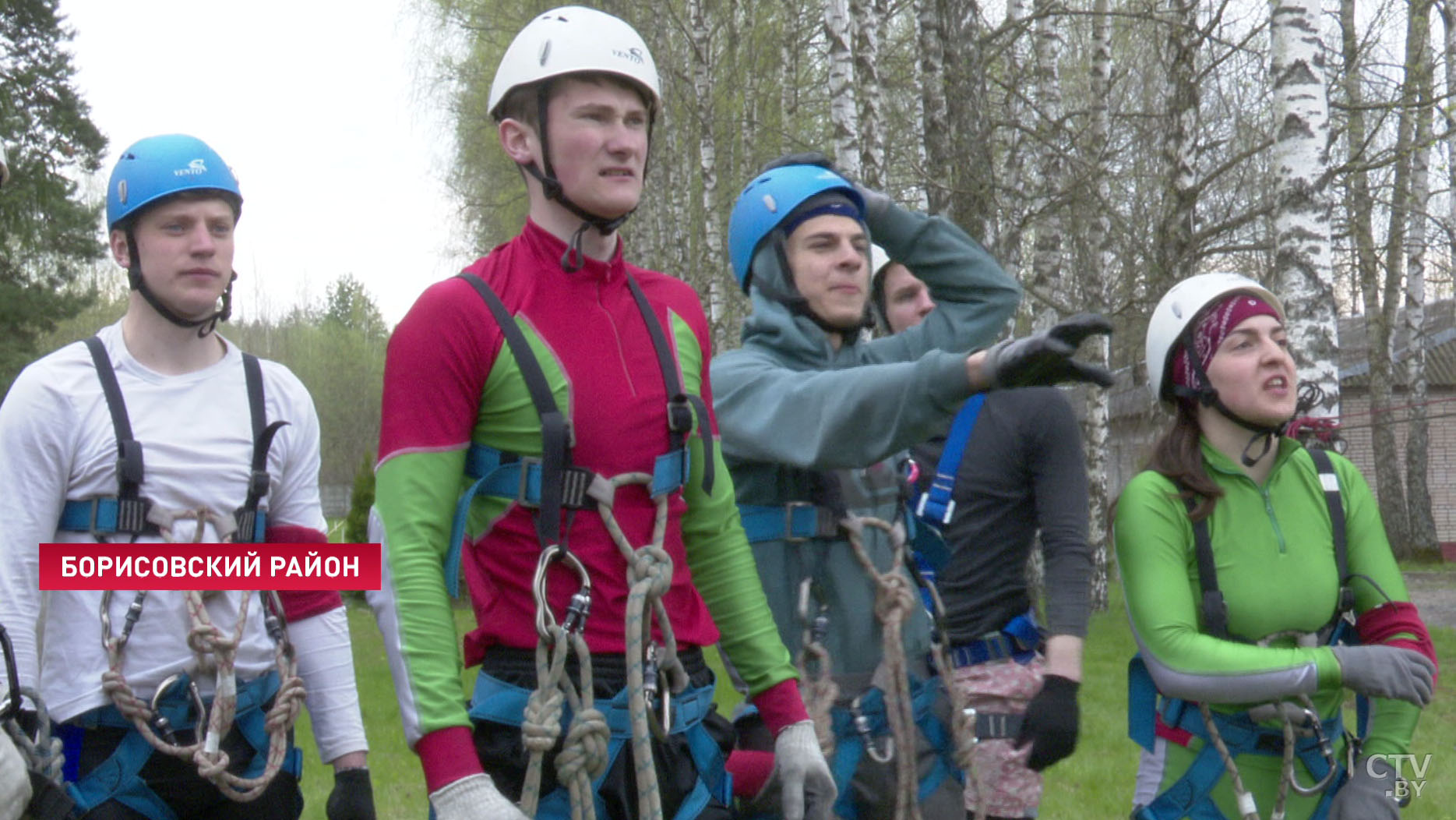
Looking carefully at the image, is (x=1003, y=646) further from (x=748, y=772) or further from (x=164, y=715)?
(x=164, y=715)

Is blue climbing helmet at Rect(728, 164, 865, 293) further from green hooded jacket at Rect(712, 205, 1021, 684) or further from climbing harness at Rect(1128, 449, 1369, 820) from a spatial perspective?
climbing harness at Rect(1128, 449, 1369, 820)

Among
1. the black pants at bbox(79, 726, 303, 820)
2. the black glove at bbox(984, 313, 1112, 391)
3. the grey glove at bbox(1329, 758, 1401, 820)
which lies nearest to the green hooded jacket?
the black glove at bbox(984, 313, 1112, 391)

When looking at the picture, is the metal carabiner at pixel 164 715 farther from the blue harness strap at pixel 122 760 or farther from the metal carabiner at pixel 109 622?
the metal carabiner at pixel 109 622

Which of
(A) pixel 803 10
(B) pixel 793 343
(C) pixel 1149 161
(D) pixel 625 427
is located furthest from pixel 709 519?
(A) pixel 803 10

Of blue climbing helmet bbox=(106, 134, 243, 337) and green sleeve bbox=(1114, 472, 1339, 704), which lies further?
blue climbing helmet bbox=(106, 134, 243, 337)

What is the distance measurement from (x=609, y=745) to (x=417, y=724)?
393 millimetres

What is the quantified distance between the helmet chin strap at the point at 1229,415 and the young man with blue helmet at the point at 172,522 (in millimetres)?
2356

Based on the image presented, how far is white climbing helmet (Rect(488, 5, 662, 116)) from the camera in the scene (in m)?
2.83

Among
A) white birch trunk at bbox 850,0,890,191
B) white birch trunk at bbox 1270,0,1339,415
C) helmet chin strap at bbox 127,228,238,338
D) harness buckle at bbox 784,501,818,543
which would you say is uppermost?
white birch trunk at bbox 850,0,890,191

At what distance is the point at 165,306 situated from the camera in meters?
3.68

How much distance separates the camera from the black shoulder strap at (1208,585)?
12.0 ft

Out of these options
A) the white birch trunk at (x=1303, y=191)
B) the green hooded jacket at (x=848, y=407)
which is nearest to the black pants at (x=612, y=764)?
the green hooded jacket at (x=848, y=407)

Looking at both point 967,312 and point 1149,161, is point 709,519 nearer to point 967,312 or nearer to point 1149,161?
point 967,312

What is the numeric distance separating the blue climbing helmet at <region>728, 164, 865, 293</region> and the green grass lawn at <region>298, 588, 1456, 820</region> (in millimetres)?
4143
